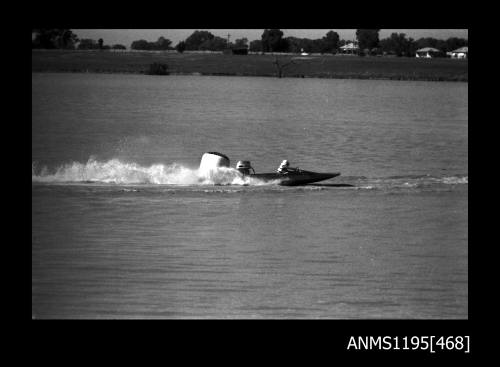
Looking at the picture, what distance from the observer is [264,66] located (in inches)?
6191

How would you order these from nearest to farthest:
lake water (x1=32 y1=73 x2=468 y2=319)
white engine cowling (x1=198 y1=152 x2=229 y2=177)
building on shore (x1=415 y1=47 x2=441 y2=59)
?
lake water (x1=32 y1=73 x2=468 y2=319) < white engine cowling (x1=198 y1=152 x2=229 y2=177) < building on shore (x1=415 y1=47 x2=441 y2=59)

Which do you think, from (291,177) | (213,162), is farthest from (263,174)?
(213,162)

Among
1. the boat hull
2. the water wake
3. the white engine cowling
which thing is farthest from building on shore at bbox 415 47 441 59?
the white engine cowling

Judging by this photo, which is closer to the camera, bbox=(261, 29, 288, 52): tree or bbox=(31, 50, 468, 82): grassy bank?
bbox=(31, 50, 468, 82): grassy bank

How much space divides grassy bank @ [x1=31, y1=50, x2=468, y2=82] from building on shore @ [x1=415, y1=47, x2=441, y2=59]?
13.3 meters

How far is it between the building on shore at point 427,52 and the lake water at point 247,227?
382 ft

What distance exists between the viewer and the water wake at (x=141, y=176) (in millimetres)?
38188

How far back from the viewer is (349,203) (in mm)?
35500

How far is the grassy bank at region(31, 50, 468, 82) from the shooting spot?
144250mm

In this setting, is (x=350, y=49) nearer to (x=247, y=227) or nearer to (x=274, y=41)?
(x=274, y=41)

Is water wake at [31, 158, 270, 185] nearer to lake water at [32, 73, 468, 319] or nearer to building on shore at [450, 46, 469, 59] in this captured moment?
lake water at [32, 73, 468, 319]

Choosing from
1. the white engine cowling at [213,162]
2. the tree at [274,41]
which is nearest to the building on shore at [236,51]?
the tree at [274,41]

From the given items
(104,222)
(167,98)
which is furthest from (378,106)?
(104,222)
